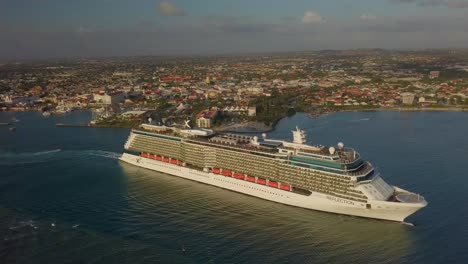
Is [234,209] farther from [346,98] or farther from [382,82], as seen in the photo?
[382,82]

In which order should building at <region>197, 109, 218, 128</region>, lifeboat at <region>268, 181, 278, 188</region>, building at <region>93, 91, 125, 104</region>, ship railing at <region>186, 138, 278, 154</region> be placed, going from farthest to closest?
building at <region>93, 91, 125, 104</region> < building at <region>197, 109, 218, 128</region> < ship railing at <region>186, 138, 278, 154</region> < lifeboat at <region>268, 181, 278, 188</region>

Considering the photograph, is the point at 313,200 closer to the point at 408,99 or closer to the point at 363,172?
the point at 363,172

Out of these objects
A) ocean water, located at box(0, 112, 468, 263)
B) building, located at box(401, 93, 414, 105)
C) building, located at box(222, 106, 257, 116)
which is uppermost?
building, located at box(401, 93, 414, 105)

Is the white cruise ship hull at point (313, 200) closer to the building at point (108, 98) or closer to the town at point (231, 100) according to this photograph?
the town at point (231, 100)

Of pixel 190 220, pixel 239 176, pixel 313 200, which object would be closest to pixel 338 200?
pixel 313 200

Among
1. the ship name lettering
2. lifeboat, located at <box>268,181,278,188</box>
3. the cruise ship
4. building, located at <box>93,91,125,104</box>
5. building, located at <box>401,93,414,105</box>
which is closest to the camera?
the cruise ship

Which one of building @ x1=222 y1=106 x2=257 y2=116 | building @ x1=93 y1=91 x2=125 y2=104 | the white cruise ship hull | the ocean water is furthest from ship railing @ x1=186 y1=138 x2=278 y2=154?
building @ x1=93 y1=91 x2=125 y2=104

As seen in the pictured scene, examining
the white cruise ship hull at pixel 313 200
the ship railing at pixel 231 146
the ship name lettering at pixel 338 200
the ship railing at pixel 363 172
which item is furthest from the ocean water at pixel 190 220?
the ship railing at pixel 231 146

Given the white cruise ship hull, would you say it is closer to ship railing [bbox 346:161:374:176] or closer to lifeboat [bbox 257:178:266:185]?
lifeboat [bbox 257:178:266:185]
